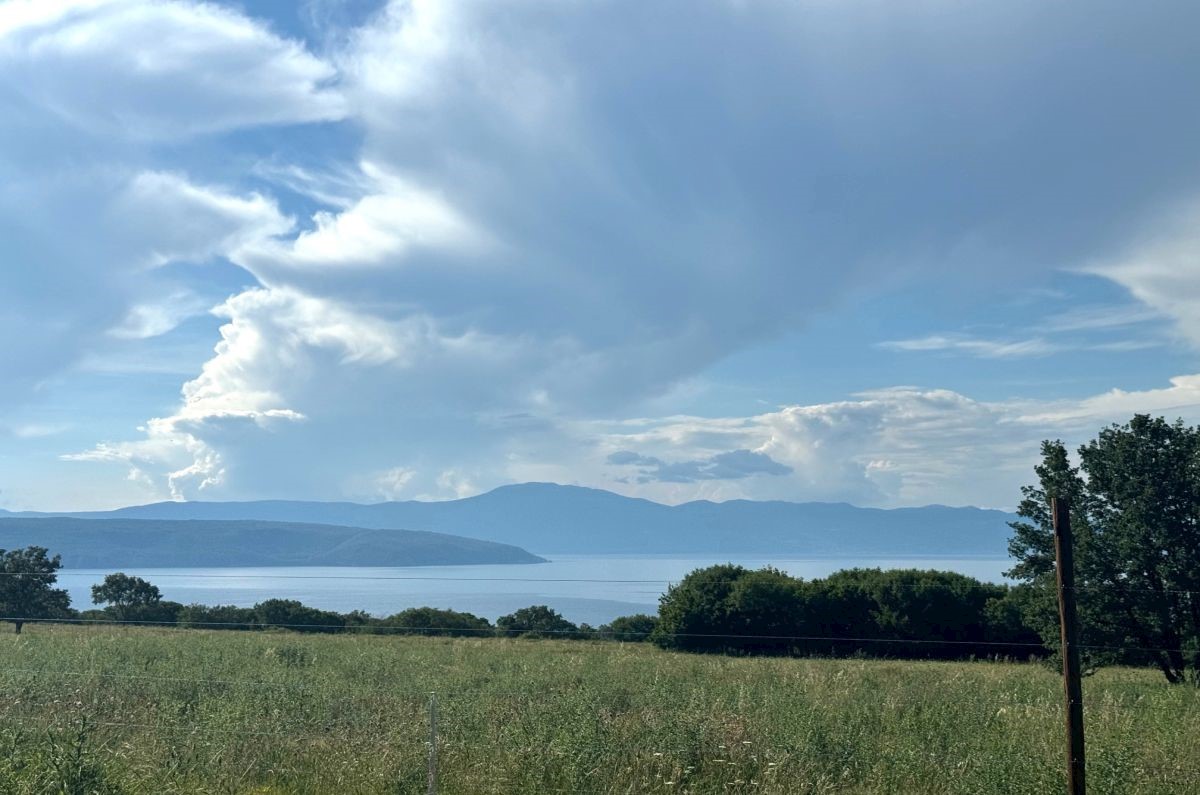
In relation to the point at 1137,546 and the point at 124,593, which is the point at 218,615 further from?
the point at 1137,546

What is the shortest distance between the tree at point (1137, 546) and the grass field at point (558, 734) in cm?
365

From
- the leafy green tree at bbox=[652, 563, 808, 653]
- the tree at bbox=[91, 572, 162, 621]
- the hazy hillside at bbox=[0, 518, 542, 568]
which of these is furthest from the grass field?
the hazy hillside at bbox=[0, 518, 542, 568]

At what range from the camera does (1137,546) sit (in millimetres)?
19578

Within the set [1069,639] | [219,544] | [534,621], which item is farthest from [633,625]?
[219,544]

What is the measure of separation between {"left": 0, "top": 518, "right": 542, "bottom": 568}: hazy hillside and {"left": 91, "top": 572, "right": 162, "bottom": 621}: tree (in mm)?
67527

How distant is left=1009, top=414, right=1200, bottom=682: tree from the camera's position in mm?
19484

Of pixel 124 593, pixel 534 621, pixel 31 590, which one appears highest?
pixel 31 590

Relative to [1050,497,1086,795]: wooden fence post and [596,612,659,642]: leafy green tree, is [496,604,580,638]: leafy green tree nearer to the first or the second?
[596,612,659,642]: leafy green tree

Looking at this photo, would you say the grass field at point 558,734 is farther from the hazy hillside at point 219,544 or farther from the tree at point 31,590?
the hazy hillside at point 219,544

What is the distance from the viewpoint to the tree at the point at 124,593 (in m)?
40.5

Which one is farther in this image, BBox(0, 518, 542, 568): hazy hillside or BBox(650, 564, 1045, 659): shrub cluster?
BBox(0, 518, 542, 568): hazy hillside

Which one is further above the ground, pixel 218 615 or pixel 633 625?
pixel 218 615

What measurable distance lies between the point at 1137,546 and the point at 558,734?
14891 millimetres

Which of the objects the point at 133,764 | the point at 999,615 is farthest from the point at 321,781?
the point at 999,615
